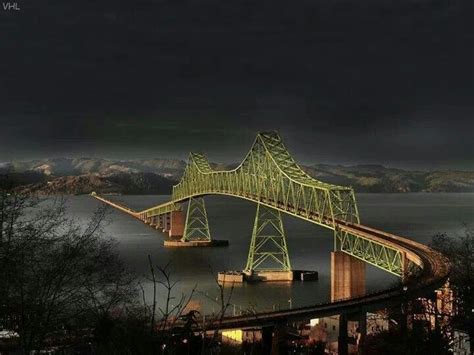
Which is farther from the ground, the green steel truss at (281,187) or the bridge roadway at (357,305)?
the green steel truss at (281,187)

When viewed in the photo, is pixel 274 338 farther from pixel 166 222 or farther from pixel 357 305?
pixel 166 222

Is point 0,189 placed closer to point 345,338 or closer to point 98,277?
point 98,277

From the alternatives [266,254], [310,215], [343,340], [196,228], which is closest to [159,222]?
[196,228]

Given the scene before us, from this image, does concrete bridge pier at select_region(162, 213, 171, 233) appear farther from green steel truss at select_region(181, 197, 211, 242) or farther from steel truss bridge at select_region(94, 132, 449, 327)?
steel truss bridge at select_region(94, 132, 449, 327)

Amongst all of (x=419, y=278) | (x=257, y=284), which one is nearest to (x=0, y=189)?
(x=419, y=278)

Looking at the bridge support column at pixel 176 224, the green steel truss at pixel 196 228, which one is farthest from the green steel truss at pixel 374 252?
the bridge support column at pixel 176 224

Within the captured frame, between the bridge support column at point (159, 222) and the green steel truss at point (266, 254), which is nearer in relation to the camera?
the green steel truss at point (266, 254)

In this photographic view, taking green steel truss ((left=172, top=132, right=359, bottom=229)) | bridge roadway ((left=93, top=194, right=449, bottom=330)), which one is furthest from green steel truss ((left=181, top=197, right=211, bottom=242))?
bridge roadway ((left=93, top=194, right=449, bottom=330))

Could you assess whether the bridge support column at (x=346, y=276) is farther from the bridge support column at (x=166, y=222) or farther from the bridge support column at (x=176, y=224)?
the bridge support column at (x=166, y=222)
